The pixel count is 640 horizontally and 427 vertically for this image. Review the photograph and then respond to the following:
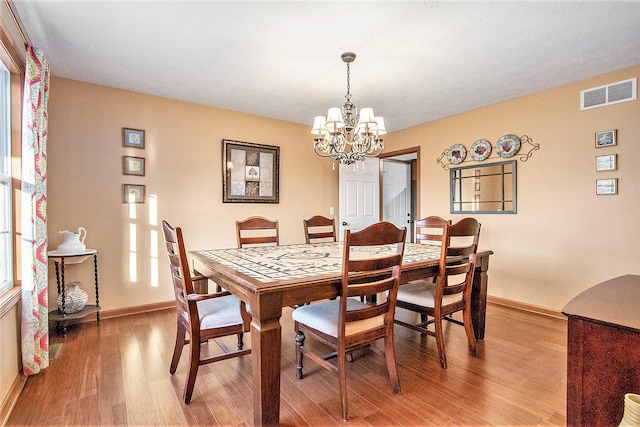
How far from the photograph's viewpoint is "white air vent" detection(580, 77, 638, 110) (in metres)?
2.73

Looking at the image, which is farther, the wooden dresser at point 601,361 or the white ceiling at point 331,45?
the white ceiling at point 331,45

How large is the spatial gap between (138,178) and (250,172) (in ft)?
4.17

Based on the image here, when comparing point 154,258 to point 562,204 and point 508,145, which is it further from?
point 562,204

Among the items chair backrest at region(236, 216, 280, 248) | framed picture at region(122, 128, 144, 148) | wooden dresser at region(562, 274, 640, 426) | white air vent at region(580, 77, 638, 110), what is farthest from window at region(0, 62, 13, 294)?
white air vent at region(580, 77, 638, 110)

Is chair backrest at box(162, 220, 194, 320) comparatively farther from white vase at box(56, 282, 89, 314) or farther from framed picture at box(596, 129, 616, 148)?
framed picture at box(596, 129, 616, 148)

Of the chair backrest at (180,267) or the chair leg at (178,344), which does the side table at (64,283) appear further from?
the chair backrest at (180,267)

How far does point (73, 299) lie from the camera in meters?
2.77

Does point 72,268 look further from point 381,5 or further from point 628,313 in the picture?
point 628,313

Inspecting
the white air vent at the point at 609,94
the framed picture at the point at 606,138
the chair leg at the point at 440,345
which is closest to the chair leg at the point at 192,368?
the chair leg at the point at 440,345

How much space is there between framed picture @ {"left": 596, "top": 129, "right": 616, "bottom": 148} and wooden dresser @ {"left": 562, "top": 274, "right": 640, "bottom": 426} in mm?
2510

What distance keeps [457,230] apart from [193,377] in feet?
6.16

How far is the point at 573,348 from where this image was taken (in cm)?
105

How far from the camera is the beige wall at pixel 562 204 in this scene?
2775mm

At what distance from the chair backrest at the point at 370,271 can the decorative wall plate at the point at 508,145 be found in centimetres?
260
